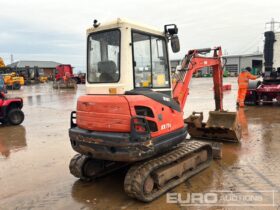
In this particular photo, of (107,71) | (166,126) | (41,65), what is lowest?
(166,126)

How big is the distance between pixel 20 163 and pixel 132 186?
337 cm

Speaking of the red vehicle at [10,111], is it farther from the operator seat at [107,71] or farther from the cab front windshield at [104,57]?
the operator seat at [107,71]

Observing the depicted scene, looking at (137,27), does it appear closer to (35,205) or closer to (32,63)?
(35,205)

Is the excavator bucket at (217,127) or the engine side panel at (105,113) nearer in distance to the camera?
the engine side panel at (105,113)

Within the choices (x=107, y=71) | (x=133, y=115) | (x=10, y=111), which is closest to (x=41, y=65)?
(x=10, y=111)

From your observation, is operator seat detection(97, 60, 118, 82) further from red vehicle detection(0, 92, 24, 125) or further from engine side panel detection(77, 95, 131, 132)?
red vehicle detection(0, 92, 24, 125)

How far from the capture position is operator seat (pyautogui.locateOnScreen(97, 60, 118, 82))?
4.54m

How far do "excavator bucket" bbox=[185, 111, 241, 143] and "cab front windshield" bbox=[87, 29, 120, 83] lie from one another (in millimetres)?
3296

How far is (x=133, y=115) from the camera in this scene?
418cm

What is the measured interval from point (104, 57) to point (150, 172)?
1.97 m

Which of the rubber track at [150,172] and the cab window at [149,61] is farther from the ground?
the cab window at [149,61]

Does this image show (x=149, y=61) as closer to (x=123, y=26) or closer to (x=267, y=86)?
(x=123, y=26)

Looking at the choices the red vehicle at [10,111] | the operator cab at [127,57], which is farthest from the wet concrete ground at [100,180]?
the red vehicle at [10,111]

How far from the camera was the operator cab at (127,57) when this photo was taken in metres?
4.43
